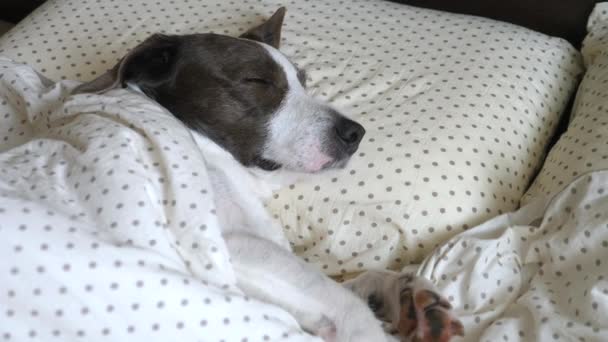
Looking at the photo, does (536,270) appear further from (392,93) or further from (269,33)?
(269,33)

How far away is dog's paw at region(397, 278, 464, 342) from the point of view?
1.20 m

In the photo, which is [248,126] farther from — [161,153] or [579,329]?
[579,329]

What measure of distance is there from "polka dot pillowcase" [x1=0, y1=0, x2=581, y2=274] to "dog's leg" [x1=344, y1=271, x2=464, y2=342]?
10 cm

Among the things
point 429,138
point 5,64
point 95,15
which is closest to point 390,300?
point 429,138

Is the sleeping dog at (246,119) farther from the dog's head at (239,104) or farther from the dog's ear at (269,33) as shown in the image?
the dog's ear at (269,33)

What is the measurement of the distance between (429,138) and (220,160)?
528 mm

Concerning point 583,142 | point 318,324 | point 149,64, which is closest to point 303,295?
point 318,324

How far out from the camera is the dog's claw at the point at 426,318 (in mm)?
1201

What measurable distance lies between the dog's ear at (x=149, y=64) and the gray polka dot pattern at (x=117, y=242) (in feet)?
0.54

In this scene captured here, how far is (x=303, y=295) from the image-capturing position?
49.1 inches

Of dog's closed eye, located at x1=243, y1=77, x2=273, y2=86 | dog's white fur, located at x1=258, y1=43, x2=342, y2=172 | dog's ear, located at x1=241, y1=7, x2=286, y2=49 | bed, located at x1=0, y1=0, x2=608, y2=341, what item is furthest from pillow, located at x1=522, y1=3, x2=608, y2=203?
dog's ear, located at x1=241, y1=7, x2=286, y2=49

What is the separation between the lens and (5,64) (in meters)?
Result: 1.72

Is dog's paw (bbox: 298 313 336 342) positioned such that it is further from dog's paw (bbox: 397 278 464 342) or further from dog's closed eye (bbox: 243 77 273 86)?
dog's closed eye (bbox: 243 77 273 86)

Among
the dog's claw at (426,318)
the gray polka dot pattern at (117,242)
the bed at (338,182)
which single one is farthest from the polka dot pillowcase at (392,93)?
the gray polka dot pattern at (117,242)
